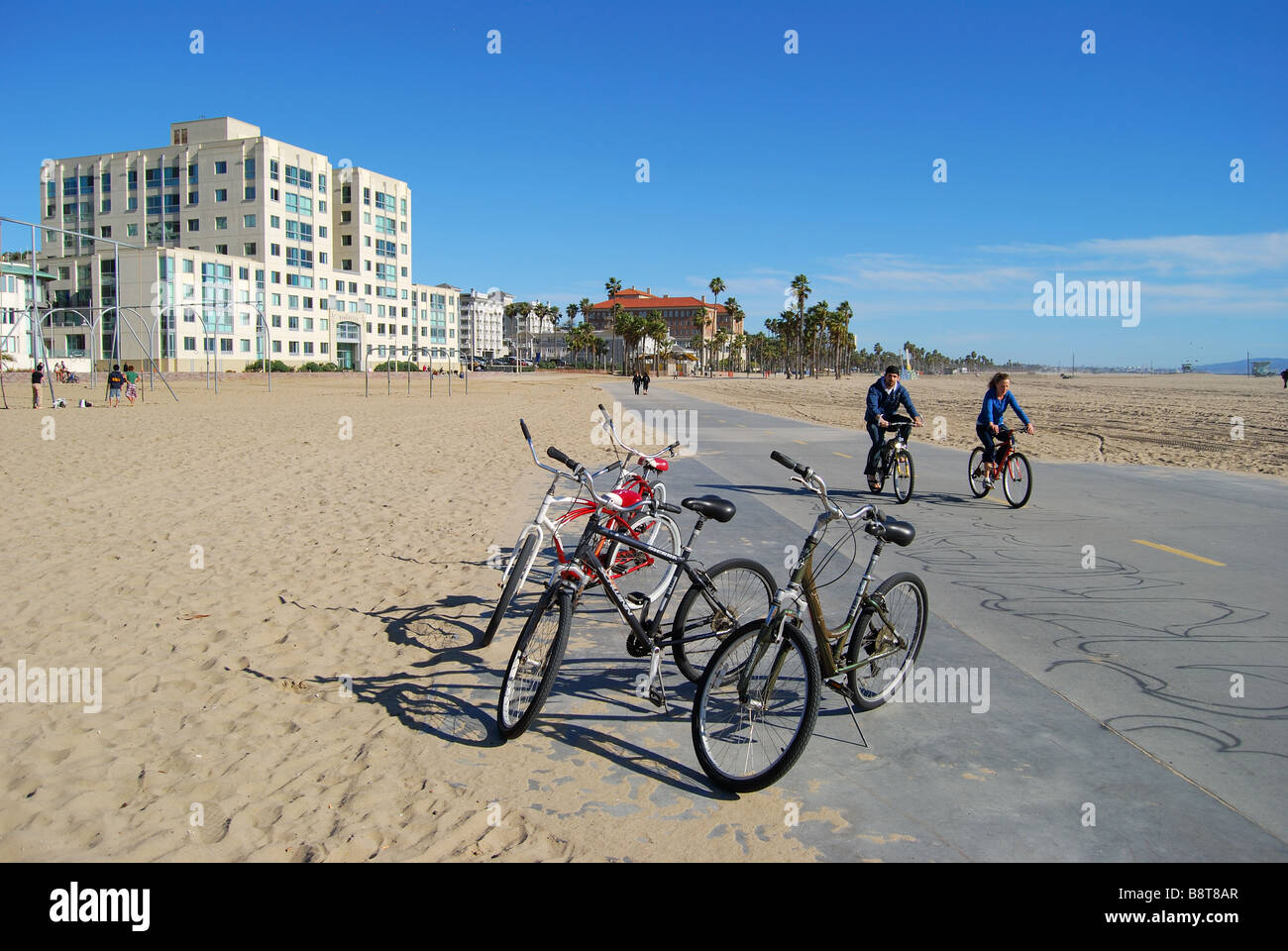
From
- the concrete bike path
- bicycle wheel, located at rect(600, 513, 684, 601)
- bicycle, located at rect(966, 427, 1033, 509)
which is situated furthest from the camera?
bicycle, located at rect(966, 427, 1033, 509)

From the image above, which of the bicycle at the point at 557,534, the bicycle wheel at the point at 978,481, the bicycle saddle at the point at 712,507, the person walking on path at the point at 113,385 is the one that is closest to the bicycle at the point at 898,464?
the bicycle wheel at the point at 978,481

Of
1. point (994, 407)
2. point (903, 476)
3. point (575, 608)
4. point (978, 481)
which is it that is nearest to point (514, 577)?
point (575, 608)

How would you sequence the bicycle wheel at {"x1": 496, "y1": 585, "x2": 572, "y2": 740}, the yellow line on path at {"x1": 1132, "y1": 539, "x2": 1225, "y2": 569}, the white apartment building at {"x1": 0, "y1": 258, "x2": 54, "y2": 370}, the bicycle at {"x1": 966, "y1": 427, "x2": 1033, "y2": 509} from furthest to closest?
1. the white apartment building at {"x1": 0, "y1": 258, "x2": 54, "y2": 370}
2. the bicycle at {"x1": 966, "y1": 427, "x2": 1033, "y2": 509}
3. the yellow line on path at {"x1": 1132, "y1": 539, "x2": 1225, "y2": 569}
4. the bicycle wheel at {"x1": 496, "y1": 585, "x2": 572, "y2": 740}

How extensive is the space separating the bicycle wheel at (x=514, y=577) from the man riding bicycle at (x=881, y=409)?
7.84 m

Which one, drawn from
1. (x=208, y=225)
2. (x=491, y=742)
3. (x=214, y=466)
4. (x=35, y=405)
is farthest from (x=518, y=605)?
(x=208, y=225)

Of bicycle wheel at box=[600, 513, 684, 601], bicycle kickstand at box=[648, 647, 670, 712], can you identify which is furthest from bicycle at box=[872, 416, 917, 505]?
bicycle kickstand at box=[648, 647, 670, 712]

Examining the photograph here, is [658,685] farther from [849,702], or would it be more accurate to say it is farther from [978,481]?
[978,481]

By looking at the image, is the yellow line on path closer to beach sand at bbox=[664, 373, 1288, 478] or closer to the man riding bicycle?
the man riding bicycle

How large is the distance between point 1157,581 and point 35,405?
36877 millimetres

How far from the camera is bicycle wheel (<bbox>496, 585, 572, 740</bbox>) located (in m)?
4.26

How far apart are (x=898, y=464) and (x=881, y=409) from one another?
39.6 inches

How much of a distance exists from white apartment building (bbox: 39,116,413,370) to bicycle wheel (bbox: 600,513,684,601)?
79.8 meters

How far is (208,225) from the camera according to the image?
88.6m

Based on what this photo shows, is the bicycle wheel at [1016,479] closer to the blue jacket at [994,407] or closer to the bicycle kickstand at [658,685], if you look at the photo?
the blue jacket at [994,407]
